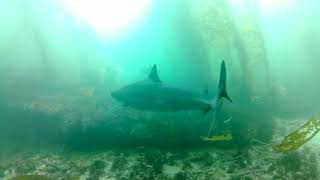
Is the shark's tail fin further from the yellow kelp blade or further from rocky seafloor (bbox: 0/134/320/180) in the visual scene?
rocky seafloor (bbox: 0/134/320/180)

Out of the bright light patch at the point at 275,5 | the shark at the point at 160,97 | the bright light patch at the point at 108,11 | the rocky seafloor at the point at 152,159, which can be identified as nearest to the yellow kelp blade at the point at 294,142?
the rocky seafloor at the point at 152,159

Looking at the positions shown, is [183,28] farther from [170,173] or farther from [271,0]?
[271,0]

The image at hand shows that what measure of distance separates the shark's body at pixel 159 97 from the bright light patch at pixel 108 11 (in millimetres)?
35632

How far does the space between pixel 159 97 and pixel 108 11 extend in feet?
158

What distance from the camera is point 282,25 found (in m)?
94.0

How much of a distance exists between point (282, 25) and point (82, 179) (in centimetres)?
9800

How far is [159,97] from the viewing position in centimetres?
739

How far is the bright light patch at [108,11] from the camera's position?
44.7 m

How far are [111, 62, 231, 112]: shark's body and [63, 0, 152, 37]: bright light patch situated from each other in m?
35.6

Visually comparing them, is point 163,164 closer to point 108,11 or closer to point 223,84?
point 223,84

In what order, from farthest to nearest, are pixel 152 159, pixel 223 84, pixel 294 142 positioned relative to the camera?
pixel 152 159 < pixel 223 84 < pixel 294 142

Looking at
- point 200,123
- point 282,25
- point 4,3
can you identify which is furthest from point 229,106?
point 282,25

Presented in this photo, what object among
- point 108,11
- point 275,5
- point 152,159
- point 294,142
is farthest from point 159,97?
point 275,5

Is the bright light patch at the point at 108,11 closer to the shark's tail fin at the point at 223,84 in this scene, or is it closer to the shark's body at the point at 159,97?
the shark's body at the point at 159,97
